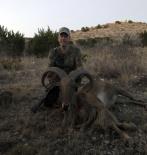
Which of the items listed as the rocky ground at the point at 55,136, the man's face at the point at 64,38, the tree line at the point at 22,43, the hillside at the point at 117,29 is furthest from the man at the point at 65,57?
the hillside at the point at 117,29

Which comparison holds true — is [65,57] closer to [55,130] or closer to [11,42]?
[55,130]

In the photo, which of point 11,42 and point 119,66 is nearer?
point 119,66

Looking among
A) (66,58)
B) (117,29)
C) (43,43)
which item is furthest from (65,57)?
(117,29)

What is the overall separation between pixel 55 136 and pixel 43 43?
1368cm

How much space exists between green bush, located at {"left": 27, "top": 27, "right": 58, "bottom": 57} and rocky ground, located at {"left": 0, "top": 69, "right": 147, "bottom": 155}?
38.2ft

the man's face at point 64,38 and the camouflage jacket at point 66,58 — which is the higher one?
the man's face at point 64,38

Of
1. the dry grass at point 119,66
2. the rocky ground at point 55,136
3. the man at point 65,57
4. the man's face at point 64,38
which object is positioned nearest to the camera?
the rocky ground at point 55,136

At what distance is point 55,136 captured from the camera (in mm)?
6375

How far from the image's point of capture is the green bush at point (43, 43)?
1959cm

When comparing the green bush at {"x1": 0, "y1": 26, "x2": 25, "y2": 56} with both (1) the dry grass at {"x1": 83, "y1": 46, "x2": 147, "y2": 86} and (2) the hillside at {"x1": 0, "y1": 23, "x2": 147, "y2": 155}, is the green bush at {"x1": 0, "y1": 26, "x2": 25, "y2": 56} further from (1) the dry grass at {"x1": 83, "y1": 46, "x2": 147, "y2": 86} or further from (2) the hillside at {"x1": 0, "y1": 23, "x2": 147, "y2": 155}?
(2) the hillside at {"x1": 0, "y1": 23, "x2": 147, "y2": 155}

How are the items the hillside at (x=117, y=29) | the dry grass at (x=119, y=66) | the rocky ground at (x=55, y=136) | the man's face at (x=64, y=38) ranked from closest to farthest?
the rocky ground at (x=55, y=136), the man's face at (x=64, y=38), the dry grass at (x=119, y=66), the hillside at (x=117, y=29)

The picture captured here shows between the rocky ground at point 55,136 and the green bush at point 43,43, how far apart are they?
11653 mm

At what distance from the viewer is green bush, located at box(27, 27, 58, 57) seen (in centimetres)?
1959

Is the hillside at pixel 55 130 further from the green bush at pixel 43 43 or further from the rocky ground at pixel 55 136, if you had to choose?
the green bush at pixel 43 43
